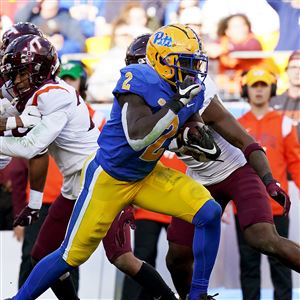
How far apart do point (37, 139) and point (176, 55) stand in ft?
3.32

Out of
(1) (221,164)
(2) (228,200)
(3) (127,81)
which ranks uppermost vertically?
(3) (127,81)

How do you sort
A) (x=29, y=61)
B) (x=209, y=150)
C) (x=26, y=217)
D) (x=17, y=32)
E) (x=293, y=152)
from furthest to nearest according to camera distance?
1. (x=293, y=152)
2. (x=17, y=32)
3. (x=26, y=217)
4. (x=29, y=61)
5. (x=209, y=150)

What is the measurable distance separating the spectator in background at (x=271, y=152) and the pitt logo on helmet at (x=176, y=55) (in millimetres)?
2131

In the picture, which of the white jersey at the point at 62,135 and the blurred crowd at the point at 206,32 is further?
the blurred crowd at the point at 206,32

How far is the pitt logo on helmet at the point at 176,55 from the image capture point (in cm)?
564

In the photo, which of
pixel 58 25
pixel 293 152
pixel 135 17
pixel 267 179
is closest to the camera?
pixel 267 179

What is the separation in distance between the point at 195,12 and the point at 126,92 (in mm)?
3588

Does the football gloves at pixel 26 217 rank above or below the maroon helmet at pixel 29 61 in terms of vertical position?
below

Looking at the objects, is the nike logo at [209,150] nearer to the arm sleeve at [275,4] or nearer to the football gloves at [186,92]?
the football gloves at [186,92]

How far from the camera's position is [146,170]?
5828 mm

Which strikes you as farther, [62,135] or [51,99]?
[62,135]

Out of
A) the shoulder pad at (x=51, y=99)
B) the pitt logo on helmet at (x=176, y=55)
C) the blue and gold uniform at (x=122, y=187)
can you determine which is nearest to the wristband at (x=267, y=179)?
the blue and gold uniform at (x=122, y=187)

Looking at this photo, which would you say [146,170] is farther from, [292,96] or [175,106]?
[292,96]

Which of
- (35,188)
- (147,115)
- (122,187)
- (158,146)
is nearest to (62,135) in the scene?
(35,188)
